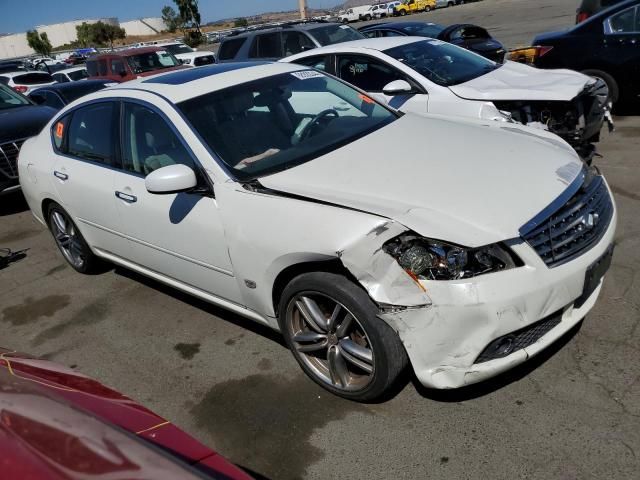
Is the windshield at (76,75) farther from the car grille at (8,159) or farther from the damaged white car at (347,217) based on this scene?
the damaged white car at (347,217)

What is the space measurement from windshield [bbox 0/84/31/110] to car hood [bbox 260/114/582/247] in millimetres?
7140

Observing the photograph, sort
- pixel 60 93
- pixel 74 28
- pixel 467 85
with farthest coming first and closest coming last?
1. pixel 74 28
2. pixel 60 93
3. pixel 467 85

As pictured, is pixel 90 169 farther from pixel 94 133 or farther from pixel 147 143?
pixel 147 143

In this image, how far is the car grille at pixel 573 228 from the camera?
2535mm

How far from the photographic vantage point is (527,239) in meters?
2.49

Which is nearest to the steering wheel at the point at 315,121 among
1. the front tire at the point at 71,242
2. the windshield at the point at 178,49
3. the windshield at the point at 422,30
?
the front tire at the point at 71,242

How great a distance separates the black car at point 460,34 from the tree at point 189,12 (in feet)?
161

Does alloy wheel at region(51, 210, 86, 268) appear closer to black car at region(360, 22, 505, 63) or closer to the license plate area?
the license plate area

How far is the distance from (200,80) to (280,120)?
2.08 ft

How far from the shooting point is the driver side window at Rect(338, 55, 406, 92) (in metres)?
6.43

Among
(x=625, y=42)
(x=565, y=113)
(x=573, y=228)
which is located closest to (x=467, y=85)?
(x=565, y=113)

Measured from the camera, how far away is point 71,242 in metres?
4.98

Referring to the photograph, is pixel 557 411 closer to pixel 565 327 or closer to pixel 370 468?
pixel 565 327

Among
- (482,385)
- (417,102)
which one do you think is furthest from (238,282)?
(417,102)
